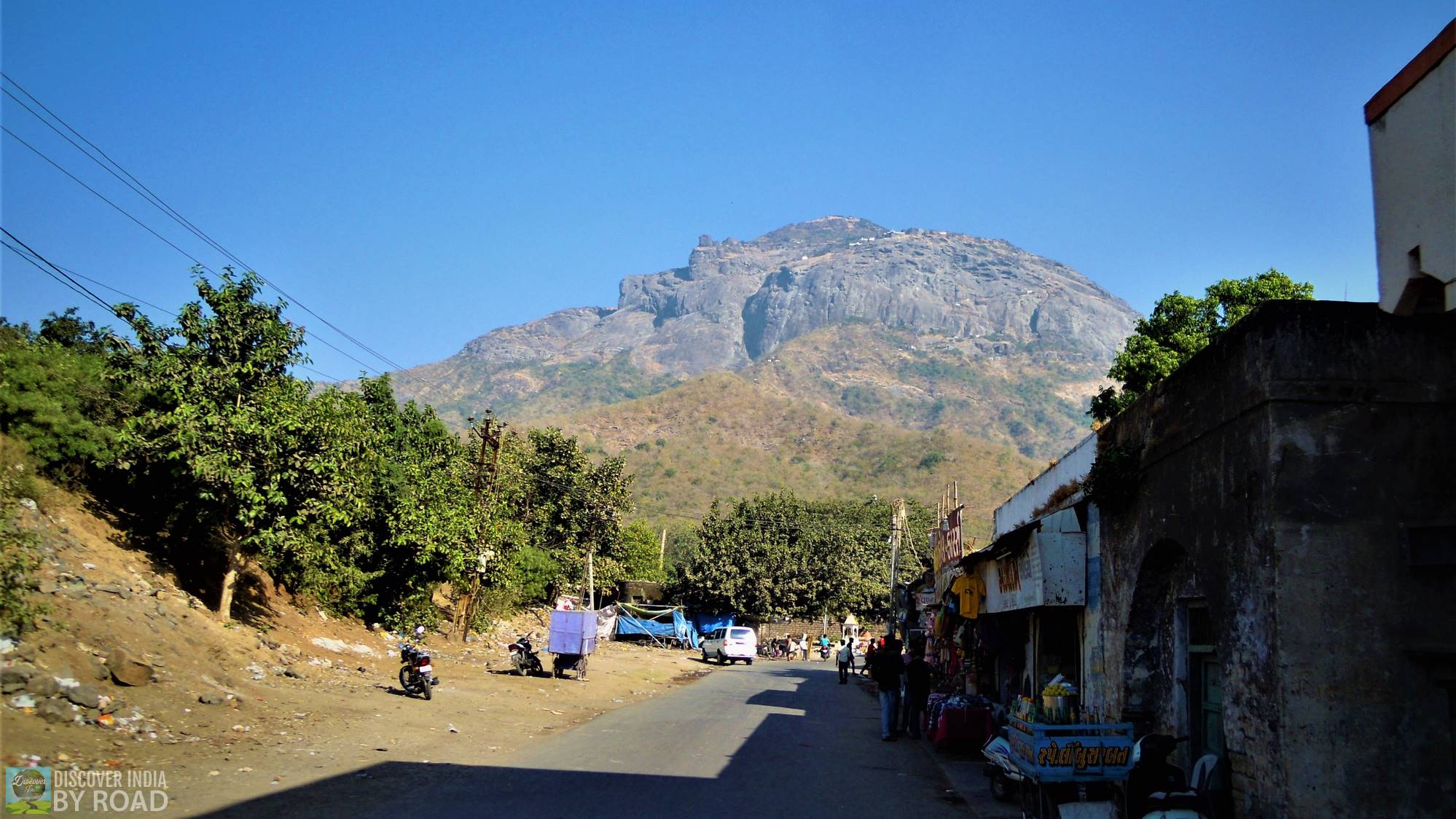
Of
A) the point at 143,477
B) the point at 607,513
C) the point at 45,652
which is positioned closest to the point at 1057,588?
the point at 45,652

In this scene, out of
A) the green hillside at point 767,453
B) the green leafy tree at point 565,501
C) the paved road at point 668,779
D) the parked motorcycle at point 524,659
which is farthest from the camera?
the green hillside at point 767,453

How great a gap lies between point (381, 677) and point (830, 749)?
35.6 ft

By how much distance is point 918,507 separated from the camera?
82.3 meters

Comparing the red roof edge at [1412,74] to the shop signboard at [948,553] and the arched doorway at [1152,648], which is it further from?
the shop signboard at [948,553]

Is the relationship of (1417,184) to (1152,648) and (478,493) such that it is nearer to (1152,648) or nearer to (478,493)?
(1152,648)

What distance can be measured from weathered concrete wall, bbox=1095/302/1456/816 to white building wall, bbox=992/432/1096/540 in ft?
16.8

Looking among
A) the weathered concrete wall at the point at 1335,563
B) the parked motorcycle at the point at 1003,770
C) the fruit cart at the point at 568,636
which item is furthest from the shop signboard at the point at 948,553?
the weathered concrete wall at the point at 1335,563

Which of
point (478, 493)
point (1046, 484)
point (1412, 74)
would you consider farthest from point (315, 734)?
point (478, 493)

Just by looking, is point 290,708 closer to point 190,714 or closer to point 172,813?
point 190,714

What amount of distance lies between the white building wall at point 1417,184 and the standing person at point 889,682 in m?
11.5

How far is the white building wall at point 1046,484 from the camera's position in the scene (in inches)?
582

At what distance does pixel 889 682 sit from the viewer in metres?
17.6

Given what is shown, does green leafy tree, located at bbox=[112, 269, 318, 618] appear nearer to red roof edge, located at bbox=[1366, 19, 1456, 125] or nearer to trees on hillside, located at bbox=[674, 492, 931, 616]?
red roof edge, located at bbox=[1366, 19, 1456, 125]

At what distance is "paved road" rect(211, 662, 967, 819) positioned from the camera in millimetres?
9406
